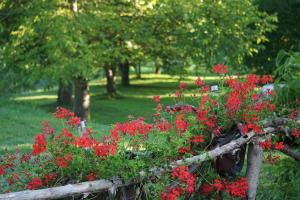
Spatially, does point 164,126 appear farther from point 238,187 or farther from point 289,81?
point 289,81

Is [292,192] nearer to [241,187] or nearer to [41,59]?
[241,187]

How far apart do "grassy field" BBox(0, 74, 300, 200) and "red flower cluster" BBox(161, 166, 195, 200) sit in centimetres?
135

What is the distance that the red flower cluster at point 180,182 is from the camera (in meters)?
4.41

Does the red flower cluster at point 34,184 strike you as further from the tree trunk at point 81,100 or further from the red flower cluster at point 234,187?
the tree trunk at point 81,100

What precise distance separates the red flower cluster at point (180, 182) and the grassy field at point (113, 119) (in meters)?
1.35

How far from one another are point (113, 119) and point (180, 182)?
683 inches

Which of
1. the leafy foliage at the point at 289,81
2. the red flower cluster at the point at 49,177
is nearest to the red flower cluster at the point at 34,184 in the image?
the red flower cluster at the point at 49,177

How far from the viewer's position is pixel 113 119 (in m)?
21.9

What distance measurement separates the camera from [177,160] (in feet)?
15.4

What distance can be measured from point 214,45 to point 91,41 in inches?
163

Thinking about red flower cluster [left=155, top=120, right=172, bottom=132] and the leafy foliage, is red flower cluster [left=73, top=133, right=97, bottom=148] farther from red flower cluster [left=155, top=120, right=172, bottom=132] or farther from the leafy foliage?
the leafy foliage

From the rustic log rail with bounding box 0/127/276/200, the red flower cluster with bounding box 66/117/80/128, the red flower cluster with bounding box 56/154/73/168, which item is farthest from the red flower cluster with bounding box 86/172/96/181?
the red flower cluster with bounding box 66/117/80/128

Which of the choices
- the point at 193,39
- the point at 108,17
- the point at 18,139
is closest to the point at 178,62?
the point at 193,39

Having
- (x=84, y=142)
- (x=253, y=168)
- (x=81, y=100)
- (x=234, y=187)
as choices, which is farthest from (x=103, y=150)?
(x=81, y=100)
